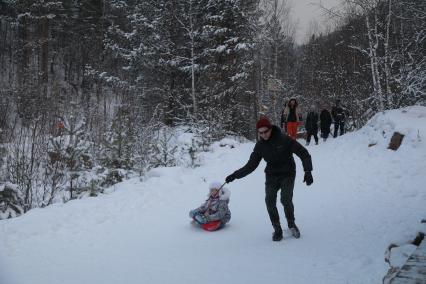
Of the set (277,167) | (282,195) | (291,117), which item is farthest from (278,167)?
(291,117)

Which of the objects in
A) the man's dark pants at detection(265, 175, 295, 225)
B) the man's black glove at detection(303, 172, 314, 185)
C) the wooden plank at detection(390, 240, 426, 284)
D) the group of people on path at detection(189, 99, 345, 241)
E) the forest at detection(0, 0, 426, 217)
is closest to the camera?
the wooden plank at detection(390, 240, 426, 284)

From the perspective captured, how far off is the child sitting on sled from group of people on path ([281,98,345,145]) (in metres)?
9.35

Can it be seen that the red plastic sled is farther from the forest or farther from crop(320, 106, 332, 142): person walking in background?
crop(320, 106, 332, 142): person walking in background

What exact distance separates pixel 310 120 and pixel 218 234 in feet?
41.3

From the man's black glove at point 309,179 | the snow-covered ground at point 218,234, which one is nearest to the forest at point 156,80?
the snow-covered ground at point 218,234

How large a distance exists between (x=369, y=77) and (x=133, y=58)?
1477 cm

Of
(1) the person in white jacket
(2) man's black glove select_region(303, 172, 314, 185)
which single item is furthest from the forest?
(2) man's black glove select_region(303, 172, 314, 185)

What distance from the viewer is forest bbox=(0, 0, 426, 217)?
383 inches

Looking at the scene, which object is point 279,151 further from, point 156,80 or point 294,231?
point 156,80

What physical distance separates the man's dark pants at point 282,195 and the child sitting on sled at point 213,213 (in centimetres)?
122

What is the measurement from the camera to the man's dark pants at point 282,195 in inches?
A: 247

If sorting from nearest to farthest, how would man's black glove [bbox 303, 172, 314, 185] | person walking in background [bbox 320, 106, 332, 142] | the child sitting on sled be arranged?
1. man's black glove [bbox 303, 172, 314, 185]
2. the child sitting on sled
3. person walking in background [bbox 320, 106, 332, 142]

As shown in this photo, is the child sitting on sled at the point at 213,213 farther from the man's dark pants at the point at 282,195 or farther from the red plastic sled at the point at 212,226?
the man's dark pants at the point at 282,195

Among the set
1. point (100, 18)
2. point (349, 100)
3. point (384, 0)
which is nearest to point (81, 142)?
point (384, 0)
